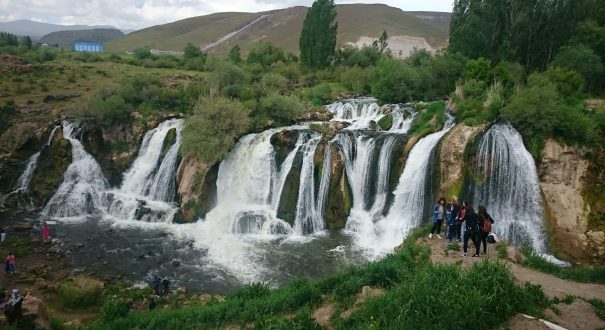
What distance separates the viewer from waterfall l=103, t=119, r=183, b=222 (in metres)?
22.1

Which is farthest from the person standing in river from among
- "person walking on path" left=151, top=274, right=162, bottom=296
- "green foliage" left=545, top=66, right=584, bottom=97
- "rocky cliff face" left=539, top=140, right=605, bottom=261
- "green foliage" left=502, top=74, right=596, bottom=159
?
"green foliage" left=545, top=66, right=584, bottom=97

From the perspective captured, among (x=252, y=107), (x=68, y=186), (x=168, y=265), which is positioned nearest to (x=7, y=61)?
(x=68, y=186)

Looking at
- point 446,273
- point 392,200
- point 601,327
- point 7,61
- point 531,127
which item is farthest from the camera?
point 7,61

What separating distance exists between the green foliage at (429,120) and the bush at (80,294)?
15.5 m

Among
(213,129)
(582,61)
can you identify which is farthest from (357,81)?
(213,129)

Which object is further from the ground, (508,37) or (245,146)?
(508,37)

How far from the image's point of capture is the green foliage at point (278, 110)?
83.1 ft

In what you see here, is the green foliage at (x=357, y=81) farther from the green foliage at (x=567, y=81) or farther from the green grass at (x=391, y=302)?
the green grass at (x=391, y=302)

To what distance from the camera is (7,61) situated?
46.8m

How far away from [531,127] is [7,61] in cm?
5270

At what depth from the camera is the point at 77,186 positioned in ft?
78.6

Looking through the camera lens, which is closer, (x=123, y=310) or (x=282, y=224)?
(x=123, y=310)

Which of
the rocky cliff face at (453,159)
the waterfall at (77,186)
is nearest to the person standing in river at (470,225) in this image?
the rocky cliff face at (453,159)

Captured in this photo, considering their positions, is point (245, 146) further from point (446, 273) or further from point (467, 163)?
point (446, 273)
